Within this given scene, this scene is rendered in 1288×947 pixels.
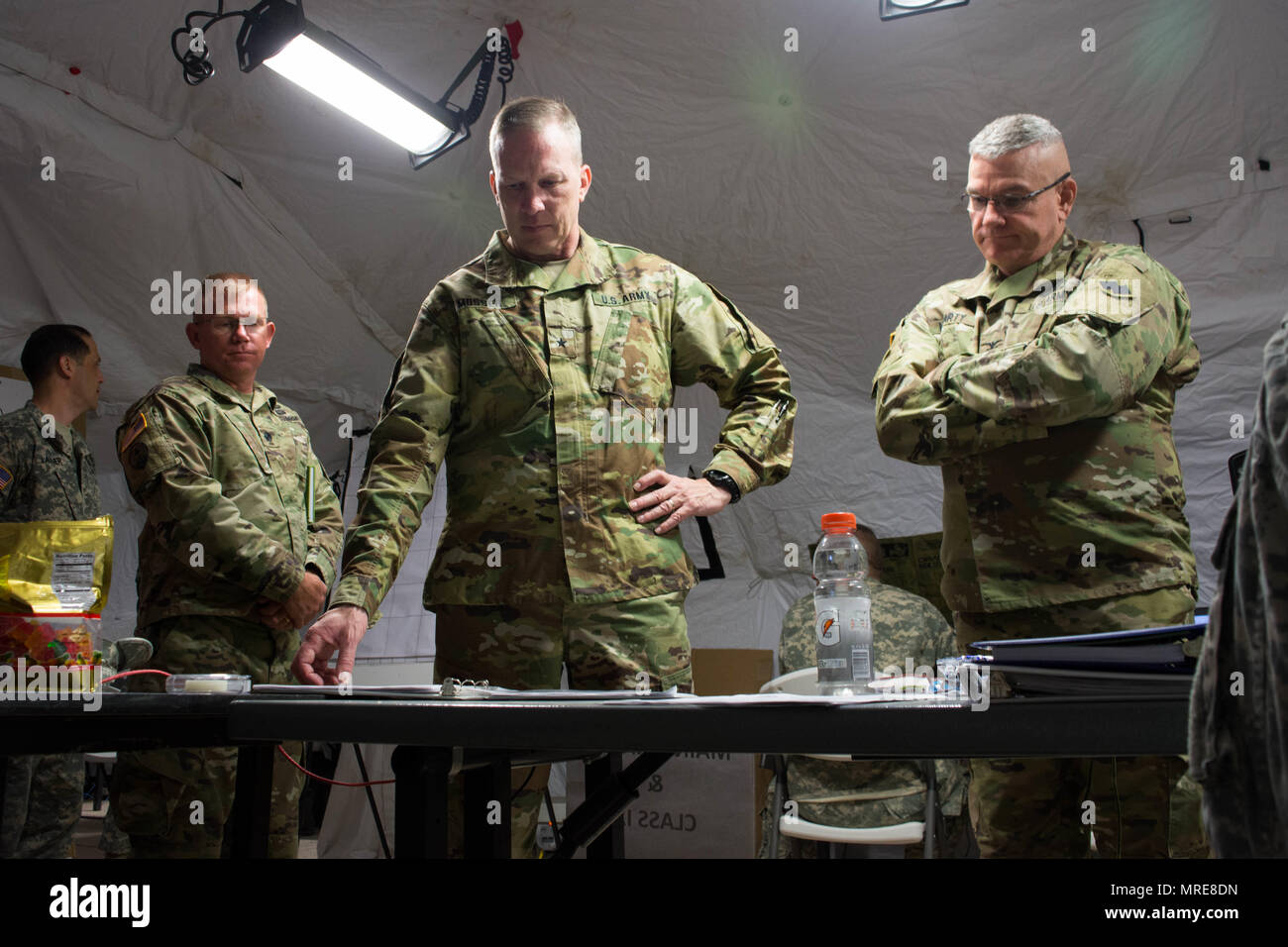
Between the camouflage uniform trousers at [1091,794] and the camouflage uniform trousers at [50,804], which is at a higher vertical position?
the camouflage uniform trousers at [1091,794]

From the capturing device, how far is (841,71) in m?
3.44

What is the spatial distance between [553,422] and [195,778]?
1.22 m

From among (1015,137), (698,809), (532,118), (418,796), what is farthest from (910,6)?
(418,796)

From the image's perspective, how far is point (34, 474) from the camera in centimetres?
319

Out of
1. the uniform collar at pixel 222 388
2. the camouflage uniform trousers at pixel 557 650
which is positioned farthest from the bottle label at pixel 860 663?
the uniform collar at pixel 222 388

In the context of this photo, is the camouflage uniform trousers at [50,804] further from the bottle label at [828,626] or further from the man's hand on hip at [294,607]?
the bottle label at [828,626]

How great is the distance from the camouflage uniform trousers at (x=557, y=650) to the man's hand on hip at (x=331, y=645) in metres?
0.28

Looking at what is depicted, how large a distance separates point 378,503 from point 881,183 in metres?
2.54

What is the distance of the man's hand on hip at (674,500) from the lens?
1.72 m

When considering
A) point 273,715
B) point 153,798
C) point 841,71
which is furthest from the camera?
point 841,71

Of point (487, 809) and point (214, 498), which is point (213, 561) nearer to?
point (214, 498)

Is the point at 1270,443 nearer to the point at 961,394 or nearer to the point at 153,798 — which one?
the point at 961,394

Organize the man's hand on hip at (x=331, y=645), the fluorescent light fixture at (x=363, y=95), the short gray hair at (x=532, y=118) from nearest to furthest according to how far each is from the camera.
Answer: the man's hand on hip at (x=331, y=645), the short gray hair at (x=532, y=118), the fluorescent light fixture at (x=363, y=95)
